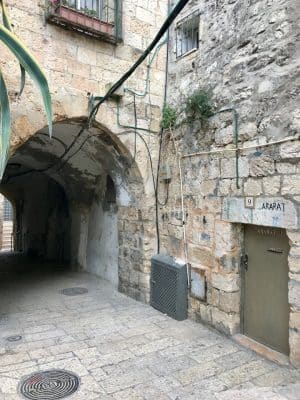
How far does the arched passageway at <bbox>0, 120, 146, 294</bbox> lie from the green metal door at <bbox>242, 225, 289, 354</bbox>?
1665 mm

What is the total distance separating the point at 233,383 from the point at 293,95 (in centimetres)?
236

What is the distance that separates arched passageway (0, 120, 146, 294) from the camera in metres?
4.86

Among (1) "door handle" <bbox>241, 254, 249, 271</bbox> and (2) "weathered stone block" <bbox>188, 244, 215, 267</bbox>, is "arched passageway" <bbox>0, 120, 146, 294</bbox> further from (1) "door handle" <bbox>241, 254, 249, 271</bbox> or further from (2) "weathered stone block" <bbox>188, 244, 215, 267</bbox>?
(1) "door handle" <bbox>241, 254, 249, 271</bbox>

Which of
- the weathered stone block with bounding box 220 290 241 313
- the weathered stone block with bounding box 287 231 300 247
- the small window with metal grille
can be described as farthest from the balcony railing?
the weathered stone block with bounding box 220 290 241 313

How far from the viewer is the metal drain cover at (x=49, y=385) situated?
2.58 metres

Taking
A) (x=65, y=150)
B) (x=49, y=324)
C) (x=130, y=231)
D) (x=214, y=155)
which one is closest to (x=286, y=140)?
(x=214, y=155)

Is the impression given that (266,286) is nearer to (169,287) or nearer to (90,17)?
(169,287)

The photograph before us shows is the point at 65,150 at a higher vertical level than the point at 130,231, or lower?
higher

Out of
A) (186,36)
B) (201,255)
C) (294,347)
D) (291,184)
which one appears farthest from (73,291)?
(186,36)

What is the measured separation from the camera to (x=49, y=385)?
2.72 m

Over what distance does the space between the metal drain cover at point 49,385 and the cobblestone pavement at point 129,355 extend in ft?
0.21

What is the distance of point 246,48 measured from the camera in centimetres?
349

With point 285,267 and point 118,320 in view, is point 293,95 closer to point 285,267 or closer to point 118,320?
point 285,267

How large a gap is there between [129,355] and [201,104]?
2622mm
